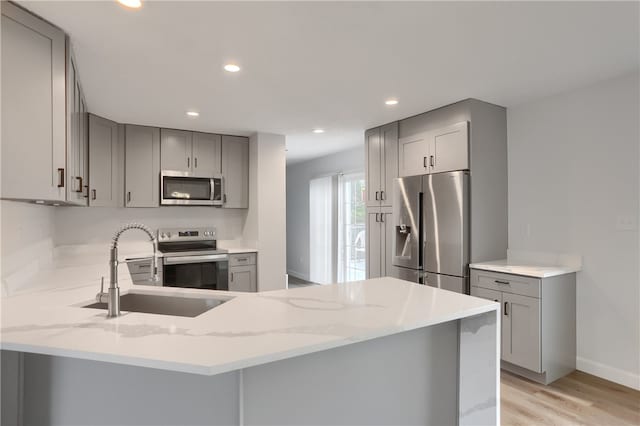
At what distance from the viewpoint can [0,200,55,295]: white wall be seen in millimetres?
1929

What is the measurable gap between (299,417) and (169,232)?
380cm

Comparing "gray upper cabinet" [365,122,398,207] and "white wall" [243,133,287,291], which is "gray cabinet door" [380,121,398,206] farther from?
"white wall" [243,133,287,291]

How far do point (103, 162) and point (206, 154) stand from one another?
3.80ft

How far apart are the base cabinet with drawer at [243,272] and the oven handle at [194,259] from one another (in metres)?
0.13

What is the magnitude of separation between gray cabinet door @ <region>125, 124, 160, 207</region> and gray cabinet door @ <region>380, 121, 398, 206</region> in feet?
8.89

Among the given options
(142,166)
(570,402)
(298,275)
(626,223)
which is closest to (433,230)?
(626,223)

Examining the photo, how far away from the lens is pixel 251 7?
70.1 inches

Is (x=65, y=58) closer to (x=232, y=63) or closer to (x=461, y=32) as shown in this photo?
(x=232, y=63)

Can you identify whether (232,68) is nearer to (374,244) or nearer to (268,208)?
(268,208)

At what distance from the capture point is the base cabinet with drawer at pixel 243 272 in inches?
171

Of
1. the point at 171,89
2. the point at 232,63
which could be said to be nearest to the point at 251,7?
the point at 232,63

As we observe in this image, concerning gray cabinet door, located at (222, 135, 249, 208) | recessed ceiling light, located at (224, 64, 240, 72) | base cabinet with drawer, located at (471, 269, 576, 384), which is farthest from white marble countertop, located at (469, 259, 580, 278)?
gray cabinet door, located at (222, 135, 249, 208)

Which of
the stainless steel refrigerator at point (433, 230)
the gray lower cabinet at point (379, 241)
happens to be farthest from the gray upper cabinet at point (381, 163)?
the stainless steel refrigerator at point (433, 230)

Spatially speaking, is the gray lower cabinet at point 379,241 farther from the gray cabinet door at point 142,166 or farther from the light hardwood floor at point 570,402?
the gray cabinet door at point 142,166
